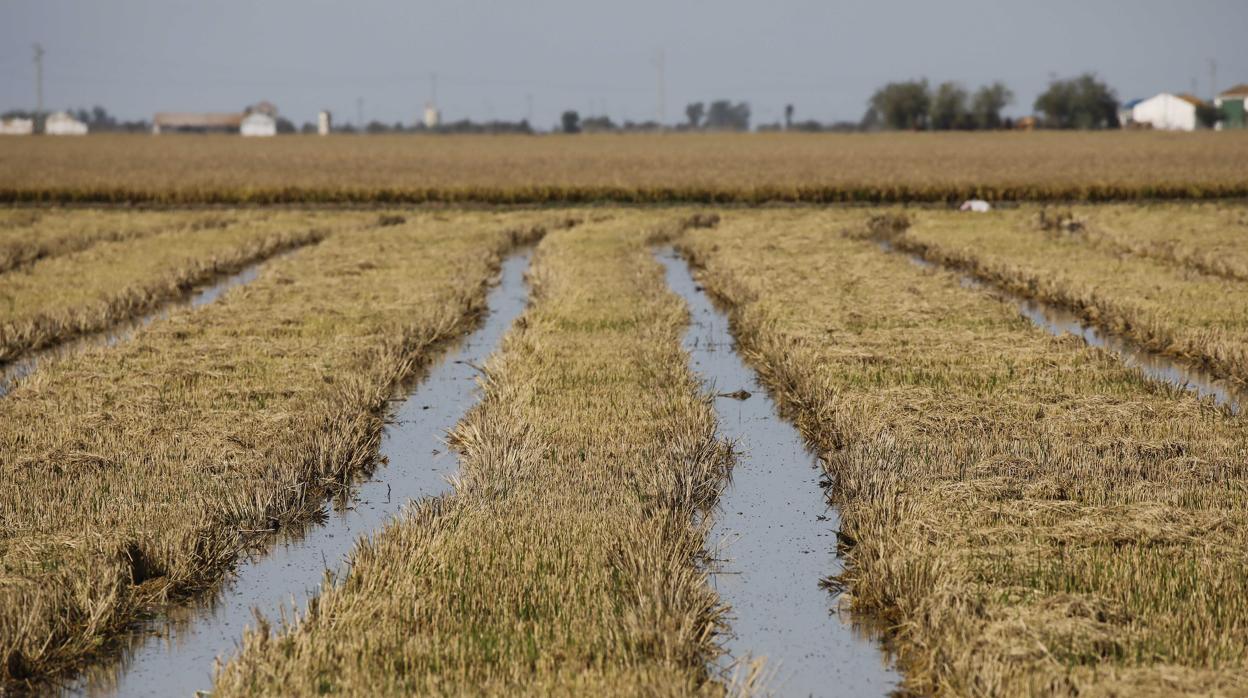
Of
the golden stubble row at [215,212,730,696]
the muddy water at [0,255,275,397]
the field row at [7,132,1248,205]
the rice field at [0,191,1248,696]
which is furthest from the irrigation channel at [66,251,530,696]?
the field row at [7,132,1248,205]

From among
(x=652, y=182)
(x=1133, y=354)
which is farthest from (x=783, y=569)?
(x=652, y=182)

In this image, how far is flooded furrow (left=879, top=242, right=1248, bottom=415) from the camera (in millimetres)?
11617

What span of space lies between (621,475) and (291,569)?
2.09 meters

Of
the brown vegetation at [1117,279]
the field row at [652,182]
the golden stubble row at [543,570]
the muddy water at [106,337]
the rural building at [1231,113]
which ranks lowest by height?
the golden stubble row at [543,570]

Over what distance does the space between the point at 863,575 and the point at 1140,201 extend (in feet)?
105

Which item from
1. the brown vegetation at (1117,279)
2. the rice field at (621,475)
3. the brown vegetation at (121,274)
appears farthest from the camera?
the brown vegetation at (121,274)

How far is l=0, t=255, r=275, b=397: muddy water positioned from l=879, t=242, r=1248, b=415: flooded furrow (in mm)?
9774

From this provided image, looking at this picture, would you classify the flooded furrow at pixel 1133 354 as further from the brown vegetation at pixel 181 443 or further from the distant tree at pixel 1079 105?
the distant tree at pixel 1079 105

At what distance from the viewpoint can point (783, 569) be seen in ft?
24.0

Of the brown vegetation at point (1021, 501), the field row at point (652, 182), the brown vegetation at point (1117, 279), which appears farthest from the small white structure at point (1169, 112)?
the brown vegetation at point (1021, 501)

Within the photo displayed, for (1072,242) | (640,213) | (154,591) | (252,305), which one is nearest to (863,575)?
(154,591)

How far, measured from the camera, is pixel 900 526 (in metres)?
7.11

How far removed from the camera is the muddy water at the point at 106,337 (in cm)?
1287

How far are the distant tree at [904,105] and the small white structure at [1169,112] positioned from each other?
2128 cm
